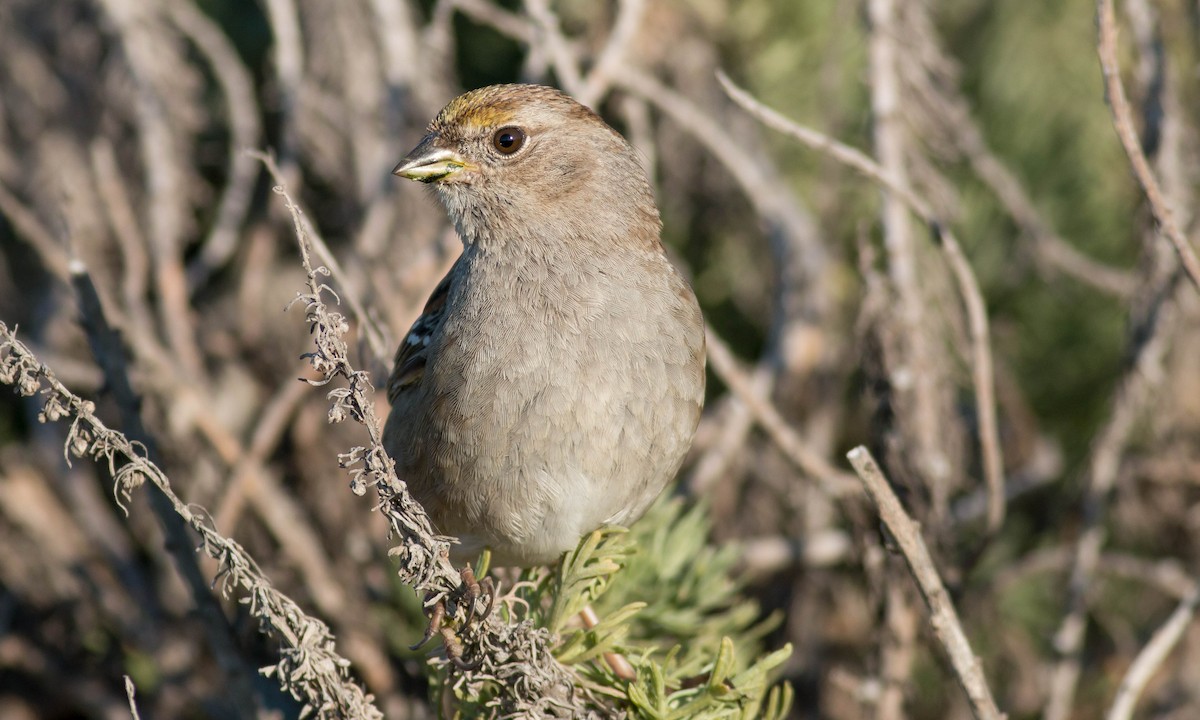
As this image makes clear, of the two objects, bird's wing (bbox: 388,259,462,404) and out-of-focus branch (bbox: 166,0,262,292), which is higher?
out-of-focus branch (bbox: 166,0,262,292)

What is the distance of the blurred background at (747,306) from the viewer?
3348 mm

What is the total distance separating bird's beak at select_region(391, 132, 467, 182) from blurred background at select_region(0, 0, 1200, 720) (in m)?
0.41

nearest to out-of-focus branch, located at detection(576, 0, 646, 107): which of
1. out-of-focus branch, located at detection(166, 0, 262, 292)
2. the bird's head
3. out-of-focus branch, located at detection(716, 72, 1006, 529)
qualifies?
the bird's head

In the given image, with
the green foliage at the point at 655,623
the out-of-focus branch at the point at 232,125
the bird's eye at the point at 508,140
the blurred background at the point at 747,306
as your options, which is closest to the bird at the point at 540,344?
the bird's eye at the point at 508,140

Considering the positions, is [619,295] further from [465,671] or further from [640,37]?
[640,37]

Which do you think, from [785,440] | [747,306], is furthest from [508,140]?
[747,306]

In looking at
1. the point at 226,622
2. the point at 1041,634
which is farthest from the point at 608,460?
the point at 1041,634

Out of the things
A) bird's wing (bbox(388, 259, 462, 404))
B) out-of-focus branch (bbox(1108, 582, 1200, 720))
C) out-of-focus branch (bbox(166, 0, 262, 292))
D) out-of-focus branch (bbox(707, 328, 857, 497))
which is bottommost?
out-of-focus branch (bbox(1108, 582, 1200, 720))

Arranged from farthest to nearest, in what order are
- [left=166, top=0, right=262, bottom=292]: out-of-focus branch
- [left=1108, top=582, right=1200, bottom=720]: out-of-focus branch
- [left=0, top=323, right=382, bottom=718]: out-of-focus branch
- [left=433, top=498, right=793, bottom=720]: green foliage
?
[left=166, top=0, right=262, bottom=292]: out-of-focus branch → [left=1108, top=582, right=1200, bottom=720]: out-of-focus branch → [left=433, top=498, right=793, bottom=720]: green foliage → [left=0, top=323, right=382, bottom=718]: out-of-focus branch

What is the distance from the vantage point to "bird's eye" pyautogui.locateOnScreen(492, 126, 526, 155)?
130 inches

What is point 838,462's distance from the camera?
4.48 meters

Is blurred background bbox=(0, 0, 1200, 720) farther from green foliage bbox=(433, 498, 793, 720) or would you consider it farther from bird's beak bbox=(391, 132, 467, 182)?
bird's beak bbox=(391, 132, 467, 182)

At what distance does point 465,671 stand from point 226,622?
755 mm

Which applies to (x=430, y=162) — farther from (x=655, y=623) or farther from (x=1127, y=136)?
(x=1127, y=136)
